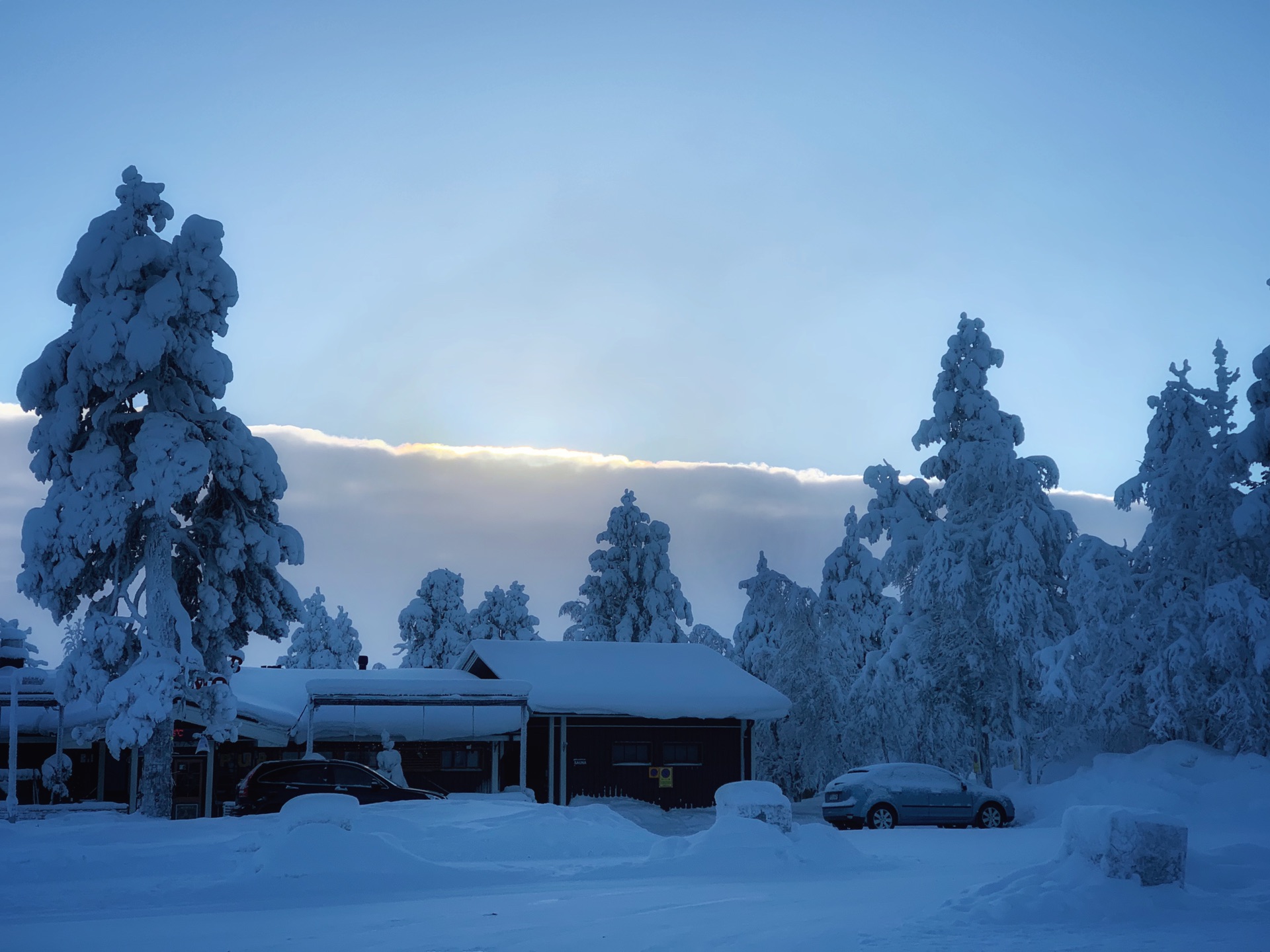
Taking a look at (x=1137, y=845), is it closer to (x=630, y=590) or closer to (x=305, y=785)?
(x=305, y=785)

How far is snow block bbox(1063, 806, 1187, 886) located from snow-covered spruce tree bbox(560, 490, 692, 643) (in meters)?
41.2

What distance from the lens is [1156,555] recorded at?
1228 inches

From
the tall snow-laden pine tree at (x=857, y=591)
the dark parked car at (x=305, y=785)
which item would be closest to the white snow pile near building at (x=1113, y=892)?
the dark parked car at (x=305, y=785)

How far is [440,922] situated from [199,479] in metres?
15.3

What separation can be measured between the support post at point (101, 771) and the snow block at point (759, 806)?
20961mm

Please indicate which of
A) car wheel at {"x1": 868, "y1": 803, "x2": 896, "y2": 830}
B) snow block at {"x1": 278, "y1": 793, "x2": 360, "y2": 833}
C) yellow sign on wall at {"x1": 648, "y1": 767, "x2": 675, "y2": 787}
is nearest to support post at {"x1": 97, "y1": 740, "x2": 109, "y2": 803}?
yellow sign on wall at {"x1": 648, "y1": 767, "x2": 675, "y2": 787}

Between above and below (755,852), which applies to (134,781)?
below

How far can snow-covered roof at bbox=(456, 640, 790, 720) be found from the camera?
31984mm

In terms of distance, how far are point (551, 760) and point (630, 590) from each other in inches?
909

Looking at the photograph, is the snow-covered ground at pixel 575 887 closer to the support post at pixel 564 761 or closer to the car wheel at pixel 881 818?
the car wheel at pixel 881 818

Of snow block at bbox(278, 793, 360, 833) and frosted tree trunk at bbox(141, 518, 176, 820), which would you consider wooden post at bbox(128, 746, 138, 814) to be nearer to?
frosted tree trunk at bbox(141, 518, 176, 820)

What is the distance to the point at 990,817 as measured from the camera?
26078 mm

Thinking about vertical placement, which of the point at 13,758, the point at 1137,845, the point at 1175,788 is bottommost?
the point at 1175,788

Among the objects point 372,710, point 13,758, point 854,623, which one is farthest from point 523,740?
point 854,623
